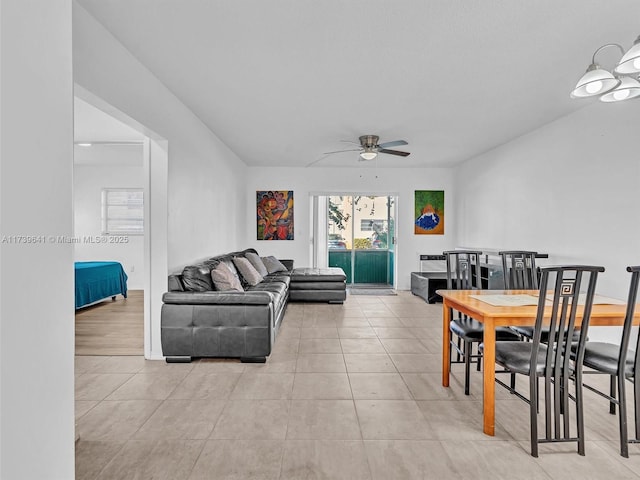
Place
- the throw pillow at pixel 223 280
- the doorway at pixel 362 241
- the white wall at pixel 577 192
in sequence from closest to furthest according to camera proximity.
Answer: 1. the white wall at pixel 577 192
2. the throw pillow at pixel 223 280
3. the doorway at pixel 362 241

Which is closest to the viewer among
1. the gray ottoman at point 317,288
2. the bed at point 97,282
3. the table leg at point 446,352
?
the table leg at point 446,352

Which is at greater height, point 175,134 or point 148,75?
point 148,75

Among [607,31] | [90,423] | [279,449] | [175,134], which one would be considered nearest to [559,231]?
[607,31]

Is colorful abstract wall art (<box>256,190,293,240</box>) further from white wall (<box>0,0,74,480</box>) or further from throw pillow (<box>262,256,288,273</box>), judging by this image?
white wall (<box>0,0,74,480</box>)

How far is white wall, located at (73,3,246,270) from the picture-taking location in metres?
2.38

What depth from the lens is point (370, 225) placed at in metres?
8.77

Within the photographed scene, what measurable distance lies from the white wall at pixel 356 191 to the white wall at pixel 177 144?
3.67ft

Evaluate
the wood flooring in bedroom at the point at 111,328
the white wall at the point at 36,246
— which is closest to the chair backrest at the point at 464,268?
the white wall at the point at 36,246

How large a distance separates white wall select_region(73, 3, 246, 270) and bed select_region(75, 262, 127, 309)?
79.4 inches

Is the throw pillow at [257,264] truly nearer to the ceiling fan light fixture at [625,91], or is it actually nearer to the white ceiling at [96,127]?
the white ceiling at [96,127]

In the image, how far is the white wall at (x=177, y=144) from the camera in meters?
2.38

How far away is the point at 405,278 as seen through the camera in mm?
7949

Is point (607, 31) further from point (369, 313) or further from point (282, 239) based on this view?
point (282, 239)

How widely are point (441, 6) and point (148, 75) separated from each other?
2.35m
